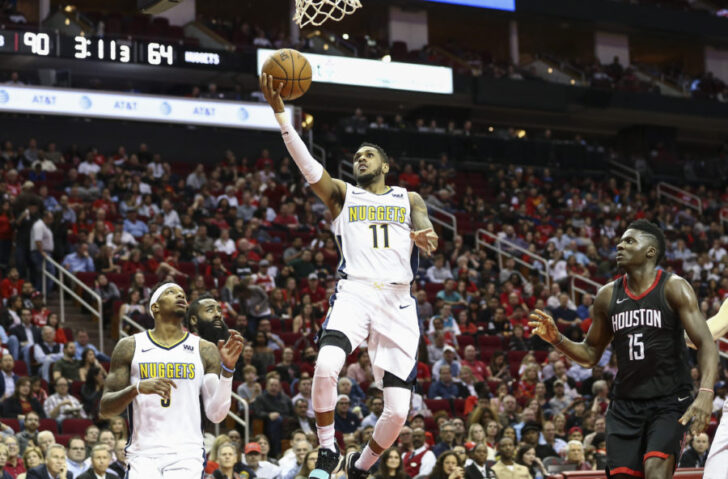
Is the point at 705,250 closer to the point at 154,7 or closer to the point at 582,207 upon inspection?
the point at 582,207

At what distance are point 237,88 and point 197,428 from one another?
866 inches

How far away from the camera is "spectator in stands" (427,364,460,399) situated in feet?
54.3

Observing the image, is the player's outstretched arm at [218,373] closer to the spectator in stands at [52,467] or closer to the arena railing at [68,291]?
the spectator in stands at [52,467]

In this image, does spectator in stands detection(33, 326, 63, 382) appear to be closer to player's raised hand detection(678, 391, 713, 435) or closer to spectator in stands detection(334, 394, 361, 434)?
spectator in stands detection(334, 394, 361, 434)

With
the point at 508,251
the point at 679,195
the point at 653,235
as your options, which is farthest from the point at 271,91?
the point at 679,195

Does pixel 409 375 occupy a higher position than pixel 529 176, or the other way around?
pixel 529 176

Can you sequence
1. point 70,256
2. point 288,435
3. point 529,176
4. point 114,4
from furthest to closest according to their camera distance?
point 114,4, point 529,176, point 70,256, point 288,435

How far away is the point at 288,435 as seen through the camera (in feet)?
47.4

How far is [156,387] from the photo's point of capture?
7.06 meters

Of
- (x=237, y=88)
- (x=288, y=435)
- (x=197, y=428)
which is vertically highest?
(x=237, y=88)

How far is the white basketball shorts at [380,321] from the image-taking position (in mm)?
7770

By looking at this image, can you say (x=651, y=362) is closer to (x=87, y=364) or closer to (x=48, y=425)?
(x=48, y=425)

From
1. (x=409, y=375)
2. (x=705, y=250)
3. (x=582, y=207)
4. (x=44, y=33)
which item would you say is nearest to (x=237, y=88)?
(x=44, y=33)

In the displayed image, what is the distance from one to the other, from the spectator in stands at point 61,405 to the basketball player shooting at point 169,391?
6844 mm
